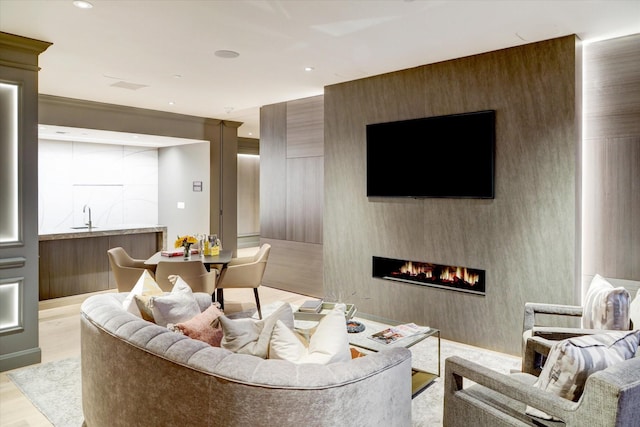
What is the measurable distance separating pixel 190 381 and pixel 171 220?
7.47m

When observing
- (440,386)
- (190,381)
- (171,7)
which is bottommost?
(440,386)

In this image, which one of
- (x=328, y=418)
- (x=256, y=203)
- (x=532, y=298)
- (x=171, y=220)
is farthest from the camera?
(x=256, y=203)

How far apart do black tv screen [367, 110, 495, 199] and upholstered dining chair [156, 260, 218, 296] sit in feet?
6.47

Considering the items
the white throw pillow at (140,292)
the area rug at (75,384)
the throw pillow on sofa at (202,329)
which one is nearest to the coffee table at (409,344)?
the area rug at (75,384)

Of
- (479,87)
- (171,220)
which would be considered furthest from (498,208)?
(171,220)

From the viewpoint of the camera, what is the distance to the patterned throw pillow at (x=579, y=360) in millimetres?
1689

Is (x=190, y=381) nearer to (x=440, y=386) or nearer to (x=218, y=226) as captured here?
(x=440, y=386)

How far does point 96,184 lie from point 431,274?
6609 mm

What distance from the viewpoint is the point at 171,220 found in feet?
28.4

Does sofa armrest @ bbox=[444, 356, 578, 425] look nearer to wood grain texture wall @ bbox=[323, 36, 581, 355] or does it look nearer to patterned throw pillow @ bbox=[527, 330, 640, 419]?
patterned throw pillow @ bbox=[527, 330, 640, 419]

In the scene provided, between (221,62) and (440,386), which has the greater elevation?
(221,62)

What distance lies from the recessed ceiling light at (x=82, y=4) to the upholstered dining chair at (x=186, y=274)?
219 centimetres

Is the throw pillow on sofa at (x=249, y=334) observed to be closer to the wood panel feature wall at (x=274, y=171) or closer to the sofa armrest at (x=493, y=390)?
the sofa armrest at (x=493, y=390)

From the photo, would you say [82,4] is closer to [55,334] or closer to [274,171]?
[55,334]
